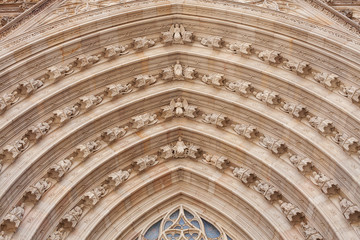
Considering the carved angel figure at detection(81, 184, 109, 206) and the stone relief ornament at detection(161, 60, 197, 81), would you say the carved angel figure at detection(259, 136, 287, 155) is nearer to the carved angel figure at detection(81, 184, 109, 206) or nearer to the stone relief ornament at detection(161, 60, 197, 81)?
the stone relief ornament at detection(161, 60, 197, 81)

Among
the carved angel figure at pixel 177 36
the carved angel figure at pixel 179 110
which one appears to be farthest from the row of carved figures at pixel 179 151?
the carved angel figure at pixel 177 36

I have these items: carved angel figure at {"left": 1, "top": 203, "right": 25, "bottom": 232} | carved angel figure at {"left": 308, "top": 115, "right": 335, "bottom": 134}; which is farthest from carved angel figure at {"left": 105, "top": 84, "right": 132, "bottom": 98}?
carved angel figure at {"left": 308, "top": 115, "right": 335, "bottom": 134}

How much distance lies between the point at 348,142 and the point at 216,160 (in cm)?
287

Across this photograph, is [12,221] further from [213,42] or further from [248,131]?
[213,42]

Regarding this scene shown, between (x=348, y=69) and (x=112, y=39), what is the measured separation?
197 inches

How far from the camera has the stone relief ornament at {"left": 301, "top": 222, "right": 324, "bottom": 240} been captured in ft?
29.8

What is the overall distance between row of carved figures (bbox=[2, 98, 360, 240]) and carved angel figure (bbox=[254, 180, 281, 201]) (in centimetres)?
64

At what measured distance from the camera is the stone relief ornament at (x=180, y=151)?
36.8ft

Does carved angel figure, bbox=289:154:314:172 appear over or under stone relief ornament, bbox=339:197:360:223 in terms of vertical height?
over

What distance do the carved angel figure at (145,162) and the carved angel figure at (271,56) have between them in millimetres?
3163

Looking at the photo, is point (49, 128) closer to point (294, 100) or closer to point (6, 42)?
point (6, 42)

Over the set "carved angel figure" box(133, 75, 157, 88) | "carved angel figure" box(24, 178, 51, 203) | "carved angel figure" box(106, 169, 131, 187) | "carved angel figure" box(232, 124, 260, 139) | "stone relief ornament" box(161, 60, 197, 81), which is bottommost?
"carved angel figure" box(24, 178, 51, 203)

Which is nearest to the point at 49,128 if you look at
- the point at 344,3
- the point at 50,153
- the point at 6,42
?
the point at 50,153

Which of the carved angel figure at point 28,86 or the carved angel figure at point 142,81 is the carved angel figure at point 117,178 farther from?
the carved angel figure at point 28,86
